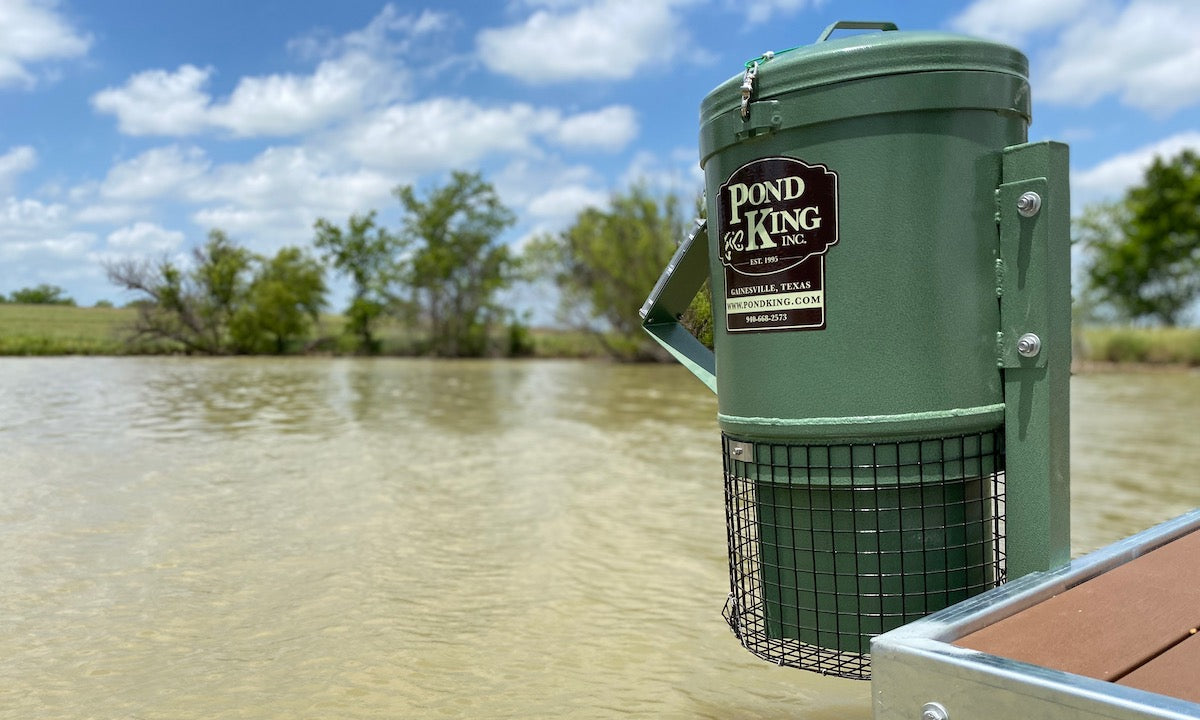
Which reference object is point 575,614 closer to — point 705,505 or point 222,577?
point 222,577

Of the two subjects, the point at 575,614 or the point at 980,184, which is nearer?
the point at 980,184

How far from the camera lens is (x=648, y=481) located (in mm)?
7902

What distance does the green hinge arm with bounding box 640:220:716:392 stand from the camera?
2707 millimetres

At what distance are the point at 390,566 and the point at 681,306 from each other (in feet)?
9.87

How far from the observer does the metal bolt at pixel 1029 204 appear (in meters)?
2.08

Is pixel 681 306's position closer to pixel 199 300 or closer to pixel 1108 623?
pixel 1108 623

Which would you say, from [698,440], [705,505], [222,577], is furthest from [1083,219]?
[222,577]

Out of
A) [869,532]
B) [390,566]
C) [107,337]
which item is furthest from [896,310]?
[107,337]

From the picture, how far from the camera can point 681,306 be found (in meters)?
2.84

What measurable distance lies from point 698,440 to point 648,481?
279 cm

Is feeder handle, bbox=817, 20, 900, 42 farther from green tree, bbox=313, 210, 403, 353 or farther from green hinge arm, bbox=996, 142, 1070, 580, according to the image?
green tree, bbox=313, 210, 403, 353

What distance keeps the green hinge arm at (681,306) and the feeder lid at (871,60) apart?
0.54m

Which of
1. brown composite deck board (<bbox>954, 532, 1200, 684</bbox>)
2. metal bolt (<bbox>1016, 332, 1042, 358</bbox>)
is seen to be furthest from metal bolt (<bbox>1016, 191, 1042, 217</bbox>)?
brown composite deck board (<bbox>954, 532, 1200, 684</bbox>)

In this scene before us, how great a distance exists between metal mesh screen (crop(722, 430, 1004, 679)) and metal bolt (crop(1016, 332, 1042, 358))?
0.22 meters
